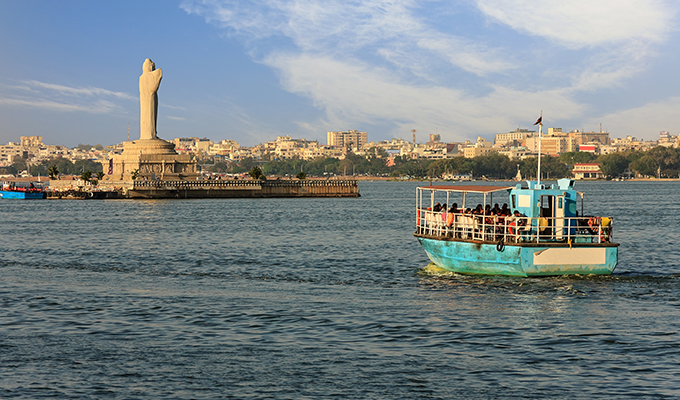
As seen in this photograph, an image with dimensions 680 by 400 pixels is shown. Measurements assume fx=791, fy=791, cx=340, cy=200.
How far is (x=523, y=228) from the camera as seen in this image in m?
29.9

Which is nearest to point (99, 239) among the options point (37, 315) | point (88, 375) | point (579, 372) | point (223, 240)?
point (223, 240)

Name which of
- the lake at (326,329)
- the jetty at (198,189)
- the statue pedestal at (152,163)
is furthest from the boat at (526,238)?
the statue pedestal at (152,163)

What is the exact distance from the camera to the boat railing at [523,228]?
29.2 m

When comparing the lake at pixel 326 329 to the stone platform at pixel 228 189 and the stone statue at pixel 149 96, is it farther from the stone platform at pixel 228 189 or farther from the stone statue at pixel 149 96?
the stone statue at pixel 149 96

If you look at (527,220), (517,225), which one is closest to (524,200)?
(527,220)

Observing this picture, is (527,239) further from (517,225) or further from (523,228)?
(517,225)

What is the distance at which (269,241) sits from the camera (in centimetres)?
5200

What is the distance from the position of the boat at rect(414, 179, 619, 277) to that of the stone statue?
109 metres

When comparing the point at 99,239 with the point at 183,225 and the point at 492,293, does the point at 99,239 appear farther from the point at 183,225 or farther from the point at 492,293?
the point at 492,293

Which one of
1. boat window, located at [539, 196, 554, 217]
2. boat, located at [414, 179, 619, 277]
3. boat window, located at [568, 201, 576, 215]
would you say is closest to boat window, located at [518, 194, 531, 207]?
boat, located at [414, 179, 619, 277]

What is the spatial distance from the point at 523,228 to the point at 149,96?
114216 mm

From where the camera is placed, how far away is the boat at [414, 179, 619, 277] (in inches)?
1148

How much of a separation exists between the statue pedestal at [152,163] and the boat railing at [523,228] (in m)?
106

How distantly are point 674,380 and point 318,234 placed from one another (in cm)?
4131
